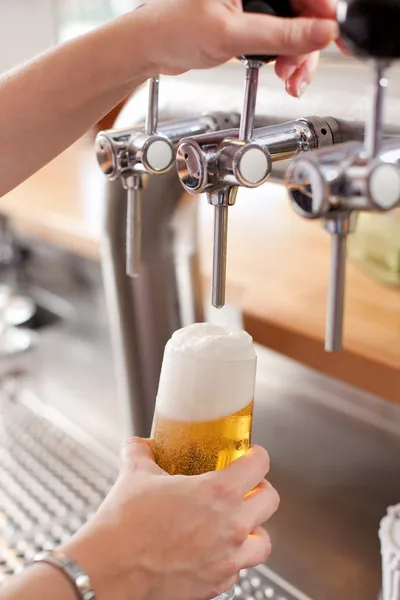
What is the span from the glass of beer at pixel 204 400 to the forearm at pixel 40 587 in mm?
118

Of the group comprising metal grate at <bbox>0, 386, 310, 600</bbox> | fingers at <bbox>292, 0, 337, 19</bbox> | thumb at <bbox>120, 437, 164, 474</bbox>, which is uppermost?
fingers at <bbox>292, 0, 337, 19</bbox>

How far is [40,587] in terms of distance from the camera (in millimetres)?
517

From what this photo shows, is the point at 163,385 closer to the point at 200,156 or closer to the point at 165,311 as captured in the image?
the point at 200,156

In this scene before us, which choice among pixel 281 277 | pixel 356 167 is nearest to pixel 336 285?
pixel 356 167

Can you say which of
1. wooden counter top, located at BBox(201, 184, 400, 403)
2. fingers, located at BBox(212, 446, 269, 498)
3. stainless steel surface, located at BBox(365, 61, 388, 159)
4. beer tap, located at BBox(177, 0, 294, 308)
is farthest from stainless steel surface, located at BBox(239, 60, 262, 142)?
wooden counter top, located at BBox(201, 184, 400, 403)

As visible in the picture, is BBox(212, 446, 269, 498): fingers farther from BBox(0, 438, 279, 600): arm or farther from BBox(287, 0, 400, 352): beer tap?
BBox(287, 0, 400, 352): beer tap

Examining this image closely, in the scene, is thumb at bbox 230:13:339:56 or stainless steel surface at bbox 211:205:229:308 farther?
stainless steel surface at bbox 211:205:229:308

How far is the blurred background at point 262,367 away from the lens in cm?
78

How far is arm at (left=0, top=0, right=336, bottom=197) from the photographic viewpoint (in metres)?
0.42

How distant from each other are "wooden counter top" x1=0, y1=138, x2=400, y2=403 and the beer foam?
0.37m

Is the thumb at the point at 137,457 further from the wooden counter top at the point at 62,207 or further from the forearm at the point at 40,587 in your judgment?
the wooden counter top at the point at 62,207

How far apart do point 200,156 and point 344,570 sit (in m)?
0.53

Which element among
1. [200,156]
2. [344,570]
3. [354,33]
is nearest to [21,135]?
[200,156]

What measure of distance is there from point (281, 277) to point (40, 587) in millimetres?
766
